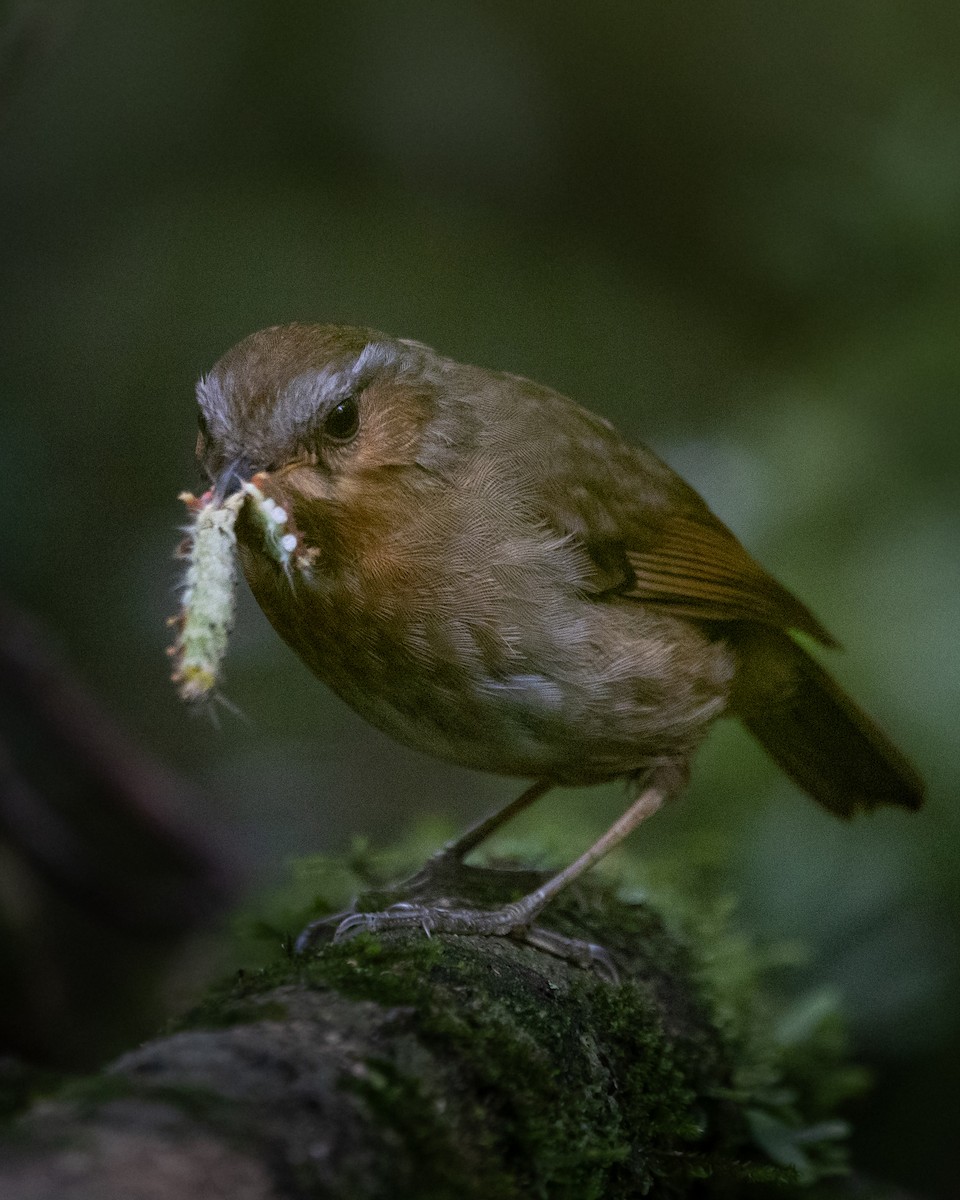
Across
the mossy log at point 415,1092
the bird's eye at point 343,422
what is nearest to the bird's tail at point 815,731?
the mossy log at point 415,1092

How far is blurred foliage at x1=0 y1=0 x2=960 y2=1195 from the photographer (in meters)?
4.49

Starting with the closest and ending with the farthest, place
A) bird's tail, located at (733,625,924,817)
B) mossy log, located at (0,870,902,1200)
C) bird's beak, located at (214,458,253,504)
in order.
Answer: mossy log, located at (0,870,902,1200) → bird's beak, located at (214,458,253,504) → bird's tail, located at (733,625,924,817)

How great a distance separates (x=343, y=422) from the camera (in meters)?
2.73

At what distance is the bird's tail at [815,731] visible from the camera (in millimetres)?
3537

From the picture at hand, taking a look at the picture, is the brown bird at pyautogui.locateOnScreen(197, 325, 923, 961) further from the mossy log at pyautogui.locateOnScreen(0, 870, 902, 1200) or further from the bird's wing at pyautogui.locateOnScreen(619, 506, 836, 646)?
the mossy log at pyautogui.locateOnScreen(0, 870, 902, 1200)

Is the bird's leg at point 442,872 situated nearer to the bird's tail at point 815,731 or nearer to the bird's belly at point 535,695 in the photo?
the bird's belly at point 535,695

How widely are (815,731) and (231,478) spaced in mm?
2001

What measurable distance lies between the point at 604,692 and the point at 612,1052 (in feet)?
2.84

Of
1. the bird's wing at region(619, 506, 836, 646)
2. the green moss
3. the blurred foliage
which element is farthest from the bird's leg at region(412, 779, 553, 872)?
the bird's wing at region(619, 506, 836, 646)

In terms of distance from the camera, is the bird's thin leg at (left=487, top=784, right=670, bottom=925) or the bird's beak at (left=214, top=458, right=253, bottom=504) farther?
the bird's thin leg at (left=487, top=784, right=670, bottom=925)

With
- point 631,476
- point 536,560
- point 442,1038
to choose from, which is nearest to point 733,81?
point 631,476

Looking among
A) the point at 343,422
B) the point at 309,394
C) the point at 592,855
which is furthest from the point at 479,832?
the point at 309,394

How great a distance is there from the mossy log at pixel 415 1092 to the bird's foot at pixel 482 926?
63 millimetres

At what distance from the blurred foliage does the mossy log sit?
1.39m
